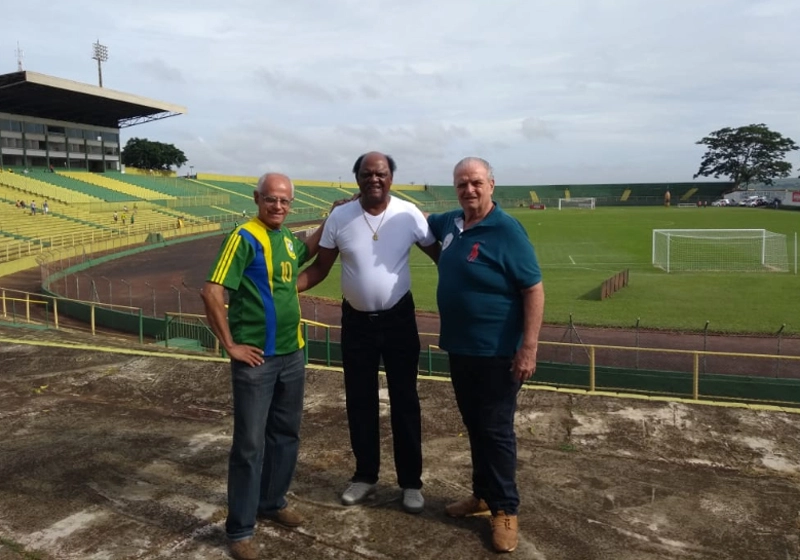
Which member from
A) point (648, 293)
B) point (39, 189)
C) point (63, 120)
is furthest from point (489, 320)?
point (63, 120)

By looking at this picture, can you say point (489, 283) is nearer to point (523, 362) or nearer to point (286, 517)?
point (523, 362)

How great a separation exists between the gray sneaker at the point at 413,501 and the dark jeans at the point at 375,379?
10cm

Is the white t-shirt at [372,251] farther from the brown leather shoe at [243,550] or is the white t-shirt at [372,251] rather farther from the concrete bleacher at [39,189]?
the concrete bleacher at [39,189]

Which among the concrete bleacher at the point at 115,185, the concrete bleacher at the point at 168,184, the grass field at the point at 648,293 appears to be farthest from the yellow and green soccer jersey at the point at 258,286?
the concrete bleacher at the point at 168,184

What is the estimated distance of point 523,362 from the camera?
3221 millimetres

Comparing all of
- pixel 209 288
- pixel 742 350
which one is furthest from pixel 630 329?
pixel 209 288

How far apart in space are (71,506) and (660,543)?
3.00 m

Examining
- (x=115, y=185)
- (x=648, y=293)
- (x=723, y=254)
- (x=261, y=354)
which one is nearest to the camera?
(x=261, y=354)

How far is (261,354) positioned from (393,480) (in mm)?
1229

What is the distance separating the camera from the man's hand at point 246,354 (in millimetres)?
3102

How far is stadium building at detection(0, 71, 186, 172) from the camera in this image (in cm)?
4309

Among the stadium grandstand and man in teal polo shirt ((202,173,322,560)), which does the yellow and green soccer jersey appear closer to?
man in teal polo shirt ((202,173,322,560))

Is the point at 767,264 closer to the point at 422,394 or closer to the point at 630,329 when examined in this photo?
the point at 630,329

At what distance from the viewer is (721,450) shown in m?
4.02
